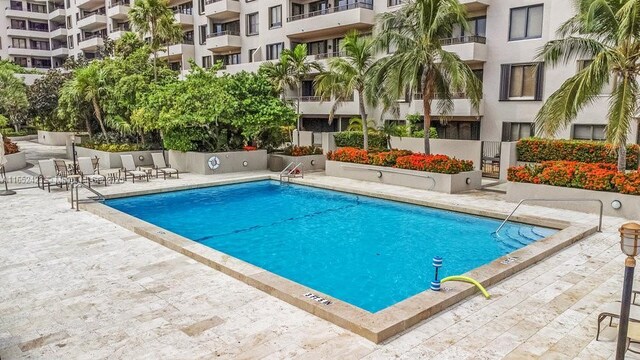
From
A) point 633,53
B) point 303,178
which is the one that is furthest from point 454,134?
point 633,53

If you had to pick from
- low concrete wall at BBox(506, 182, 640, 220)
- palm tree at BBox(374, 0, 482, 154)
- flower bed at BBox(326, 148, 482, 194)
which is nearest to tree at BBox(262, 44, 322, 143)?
flower bed at BBox(326, 148, 482, 194)

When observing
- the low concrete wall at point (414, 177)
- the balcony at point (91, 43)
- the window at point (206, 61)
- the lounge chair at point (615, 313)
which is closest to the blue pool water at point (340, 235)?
the low concrete wall at point (414, 177)

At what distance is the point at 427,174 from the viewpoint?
1834cm

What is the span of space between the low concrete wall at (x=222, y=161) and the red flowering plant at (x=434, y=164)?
8268 millimetres

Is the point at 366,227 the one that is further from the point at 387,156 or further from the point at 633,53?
the point at 633,53

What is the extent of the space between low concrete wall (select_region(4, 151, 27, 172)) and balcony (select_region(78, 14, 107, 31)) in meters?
37.6

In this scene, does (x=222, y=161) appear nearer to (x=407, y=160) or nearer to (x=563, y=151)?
(x=407, y=160)

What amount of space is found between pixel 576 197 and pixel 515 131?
401 inches

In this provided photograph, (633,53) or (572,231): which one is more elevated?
(633,53)

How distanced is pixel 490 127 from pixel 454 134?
235 cm

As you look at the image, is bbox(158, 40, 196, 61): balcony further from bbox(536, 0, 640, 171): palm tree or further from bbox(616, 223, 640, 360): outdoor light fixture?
bbox(616, 223, 640, 360): outdoor light fixture

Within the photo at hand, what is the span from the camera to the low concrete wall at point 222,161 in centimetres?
2272

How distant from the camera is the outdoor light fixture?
4.82 metres

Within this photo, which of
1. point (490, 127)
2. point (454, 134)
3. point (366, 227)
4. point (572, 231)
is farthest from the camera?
point (454, 134)
